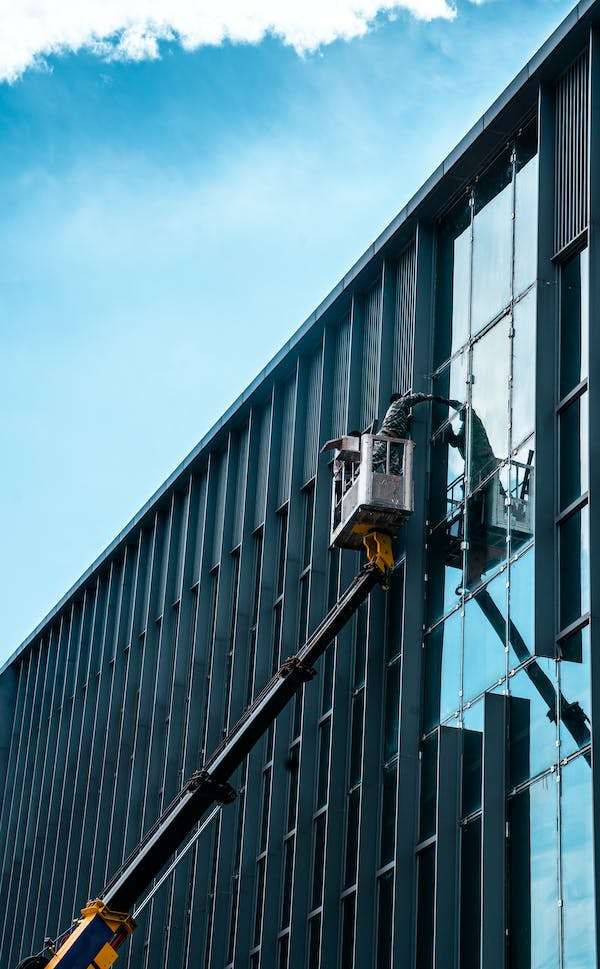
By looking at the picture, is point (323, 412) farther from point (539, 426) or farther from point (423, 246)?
point (539, 426)

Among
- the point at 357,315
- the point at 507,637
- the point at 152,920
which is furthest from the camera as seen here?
the point at 152,920

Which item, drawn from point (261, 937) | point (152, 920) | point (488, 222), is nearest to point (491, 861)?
point (261, 937)

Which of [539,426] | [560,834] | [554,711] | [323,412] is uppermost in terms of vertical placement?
[323,412]

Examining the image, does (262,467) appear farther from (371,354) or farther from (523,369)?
(523,369)

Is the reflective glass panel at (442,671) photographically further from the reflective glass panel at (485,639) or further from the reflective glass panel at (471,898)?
the reflective glass panel at (471,898)

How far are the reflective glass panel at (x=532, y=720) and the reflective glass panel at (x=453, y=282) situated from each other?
388 inches

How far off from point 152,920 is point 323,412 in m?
16.2

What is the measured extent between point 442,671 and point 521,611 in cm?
390

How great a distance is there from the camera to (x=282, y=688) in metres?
37.7

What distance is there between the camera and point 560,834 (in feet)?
91.6

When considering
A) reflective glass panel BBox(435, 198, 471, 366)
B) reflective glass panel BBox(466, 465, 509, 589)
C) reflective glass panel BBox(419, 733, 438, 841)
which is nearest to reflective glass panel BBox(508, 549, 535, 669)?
reflective glass panel BBox(466, 465, 509, 589)

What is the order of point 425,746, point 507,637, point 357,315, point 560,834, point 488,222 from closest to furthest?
point 560,834 → point 507,637 → point 425,746 → point 488,222 → point 357,315

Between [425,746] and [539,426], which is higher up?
[539,426]

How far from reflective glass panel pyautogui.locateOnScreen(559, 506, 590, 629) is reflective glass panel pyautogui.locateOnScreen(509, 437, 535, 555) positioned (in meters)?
0.94
